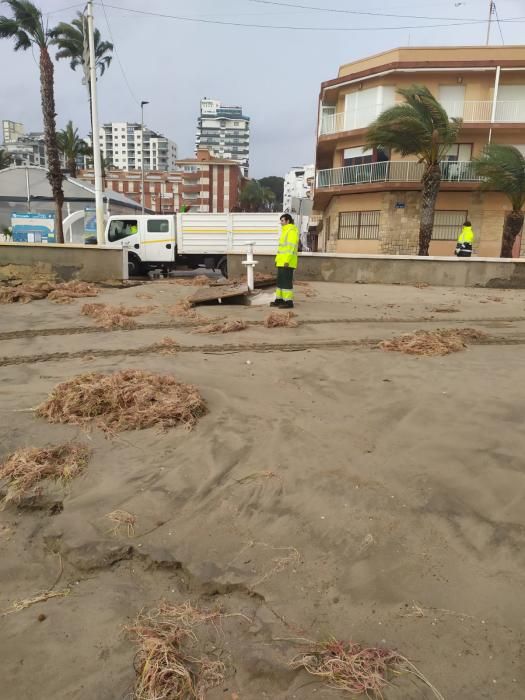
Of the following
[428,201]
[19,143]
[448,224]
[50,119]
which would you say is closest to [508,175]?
[428,201]

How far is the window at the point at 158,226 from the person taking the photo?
18141mm

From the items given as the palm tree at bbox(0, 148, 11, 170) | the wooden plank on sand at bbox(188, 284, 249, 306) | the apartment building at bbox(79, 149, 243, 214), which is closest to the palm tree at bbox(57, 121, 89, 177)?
the palm tree at bbox(0, 148, 11, 170)

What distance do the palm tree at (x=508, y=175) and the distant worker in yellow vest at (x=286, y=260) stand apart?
14.2m

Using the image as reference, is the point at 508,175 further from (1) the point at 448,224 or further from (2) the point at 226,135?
(2) the point at 226,135

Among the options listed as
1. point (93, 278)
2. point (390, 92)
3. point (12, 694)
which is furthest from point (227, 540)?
point (390, 92)

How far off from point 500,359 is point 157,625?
5.67 meters

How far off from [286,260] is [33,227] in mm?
24561

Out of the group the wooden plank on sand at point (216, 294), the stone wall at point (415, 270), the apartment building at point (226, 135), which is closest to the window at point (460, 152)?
the stone wall at point (415, 270)

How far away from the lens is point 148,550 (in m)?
2.75

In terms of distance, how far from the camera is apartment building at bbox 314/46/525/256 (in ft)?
85.1

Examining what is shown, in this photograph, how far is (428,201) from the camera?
2245cm

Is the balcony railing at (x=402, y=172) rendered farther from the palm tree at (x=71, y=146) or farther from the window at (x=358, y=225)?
the palm tree at (x=71, y=146)

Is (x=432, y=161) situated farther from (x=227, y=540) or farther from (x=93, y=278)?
(x=227, y=540)

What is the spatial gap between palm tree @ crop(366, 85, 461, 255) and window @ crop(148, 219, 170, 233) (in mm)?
10266
